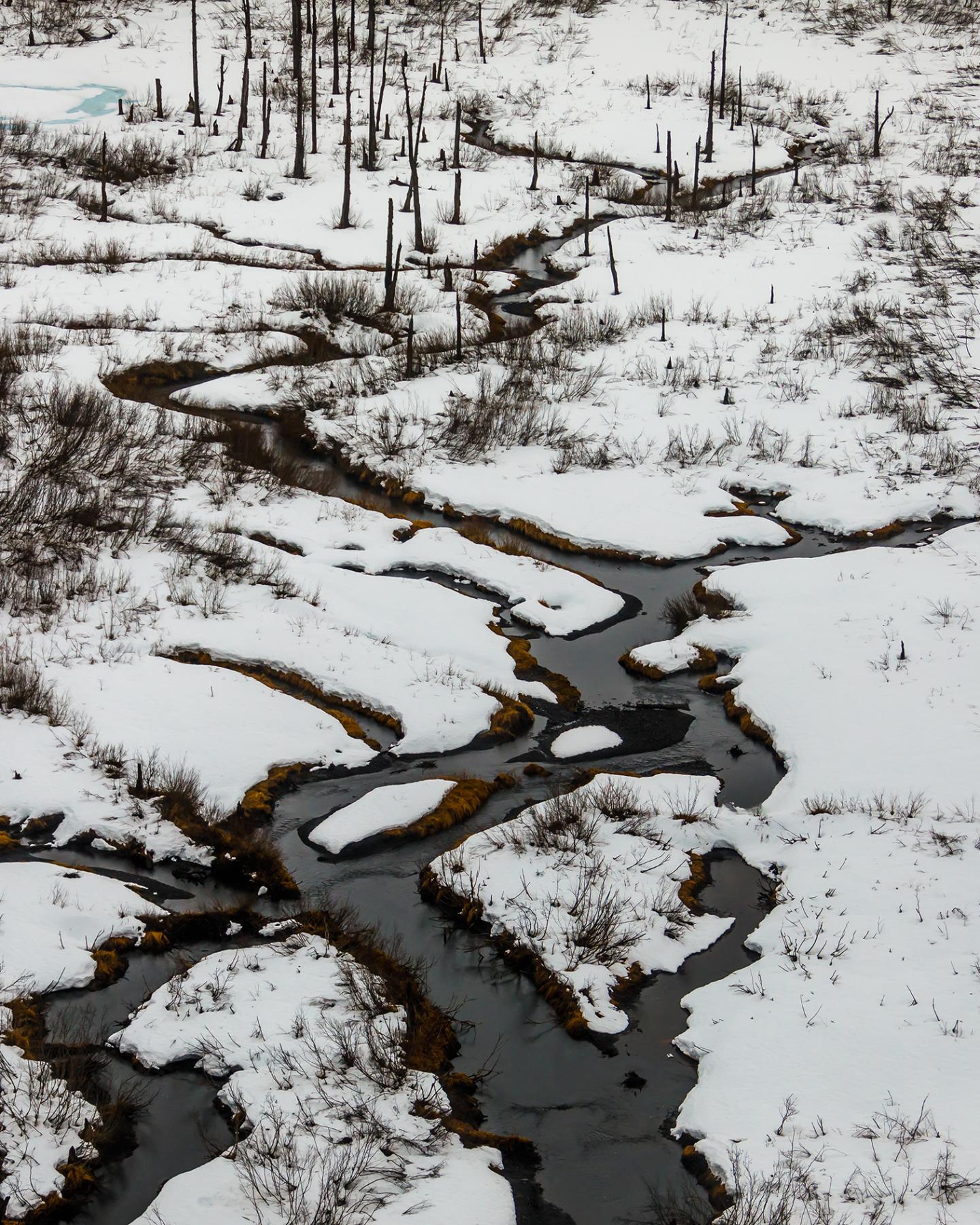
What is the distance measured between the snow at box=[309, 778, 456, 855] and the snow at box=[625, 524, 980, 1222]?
2.24 m

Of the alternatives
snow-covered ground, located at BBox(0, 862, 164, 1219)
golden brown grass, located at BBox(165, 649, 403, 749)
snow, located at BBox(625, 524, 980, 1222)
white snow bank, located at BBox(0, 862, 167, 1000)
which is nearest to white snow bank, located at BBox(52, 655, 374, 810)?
golden brown grass, located at BBox(165, 649, 403, 749)

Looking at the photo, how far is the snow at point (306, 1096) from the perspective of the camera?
4.57 m

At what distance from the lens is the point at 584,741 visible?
8.65 meters

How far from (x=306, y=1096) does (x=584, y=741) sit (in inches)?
165

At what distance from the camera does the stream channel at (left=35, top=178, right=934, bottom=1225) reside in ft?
16.1

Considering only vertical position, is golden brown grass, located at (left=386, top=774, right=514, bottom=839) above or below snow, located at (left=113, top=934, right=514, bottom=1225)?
above

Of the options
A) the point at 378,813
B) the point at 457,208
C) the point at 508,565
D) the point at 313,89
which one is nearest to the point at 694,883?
the point at 378,813

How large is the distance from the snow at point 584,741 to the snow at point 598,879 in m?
0.58

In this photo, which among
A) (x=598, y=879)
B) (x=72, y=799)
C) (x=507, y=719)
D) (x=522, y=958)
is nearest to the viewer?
(x=522, y=958)

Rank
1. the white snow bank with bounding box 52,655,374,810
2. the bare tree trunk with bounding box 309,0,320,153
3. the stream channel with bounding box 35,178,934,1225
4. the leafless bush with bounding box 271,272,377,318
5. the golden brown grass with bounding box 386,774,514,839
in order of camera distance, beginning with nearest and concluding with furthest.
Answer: the stream channel with bounding box 35,178,934,1225 → the golden brown grass with bounding box 386,774,514,839 → the white snow bank with bounding box 52,655,374,810 → the leafless bush with bounding box 271,272,377,318 → the bare tree trunk with bounding box 309,0,320,153

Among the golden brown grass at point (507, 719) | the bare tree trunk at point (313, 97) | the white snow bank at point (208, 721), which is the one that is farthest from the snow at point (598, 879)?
the bare tree trunk at point (313, 97)

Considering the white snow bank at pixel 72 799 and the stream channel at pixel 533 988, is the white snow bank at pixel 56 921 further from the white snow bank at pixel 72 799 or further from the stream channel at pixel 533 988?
the white snow bank at pixel 72 799

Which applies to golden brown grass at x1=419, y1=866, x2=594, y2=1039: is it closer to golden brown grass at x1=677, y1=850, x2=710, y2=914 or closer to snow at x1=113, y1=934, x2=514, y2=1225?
snow at x1=113, y1=934, x2=514, y2=1225

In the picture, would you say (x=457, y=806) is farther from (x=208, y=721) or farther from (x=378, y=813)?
(x=208, y=721)
